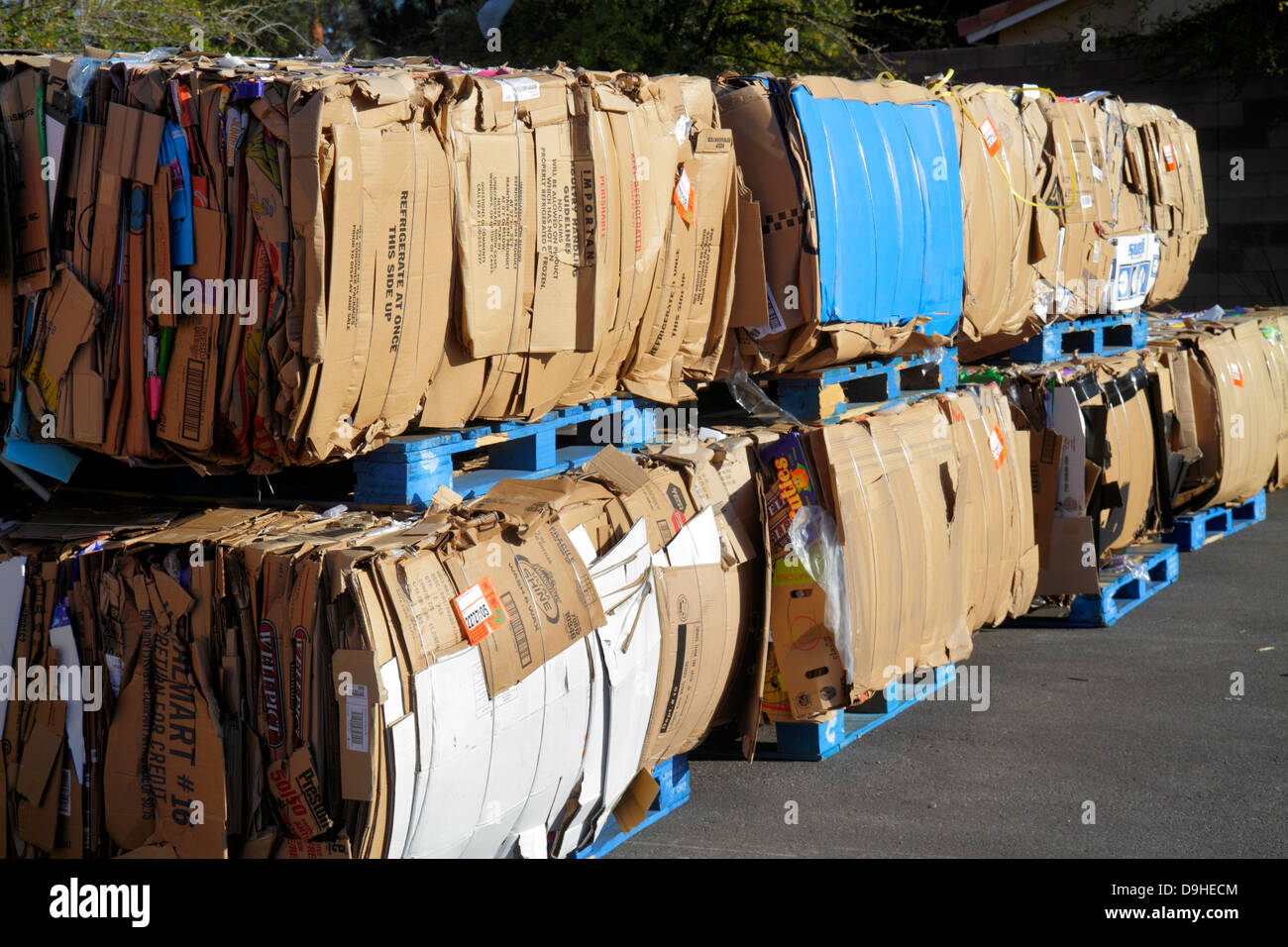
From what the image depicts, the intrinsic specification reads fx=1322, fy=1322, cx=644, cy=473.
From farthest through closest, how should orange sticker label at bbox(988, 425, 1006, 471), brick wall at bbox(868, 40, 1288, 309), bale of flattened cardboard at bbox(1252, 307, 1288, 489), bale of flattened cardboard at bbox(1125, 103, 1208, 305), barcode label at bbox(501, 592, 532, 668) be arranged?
brick wall at bbox(868, 40, 1288, 309) < bale of flattened cardboard at bbox(1252, 307, 1288, 489) < bale of flattened cardboard at bbox(1125, 103, 1208, 305) < orange sticker label at bbox(988, 425, 1006, 471) < barcode label at bbox(501, 592, 532, 668)

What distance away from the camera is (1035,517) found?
5.57m

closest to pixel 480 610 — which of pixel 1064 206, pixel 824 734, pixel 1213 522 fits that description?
pixel 824 734

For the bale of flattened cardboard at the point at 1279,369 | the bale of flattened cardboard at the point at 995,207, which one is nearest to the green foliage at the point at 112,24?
the bale of flattened cardboard at the point at 995,207

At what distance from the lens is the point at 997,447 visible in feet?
16.3

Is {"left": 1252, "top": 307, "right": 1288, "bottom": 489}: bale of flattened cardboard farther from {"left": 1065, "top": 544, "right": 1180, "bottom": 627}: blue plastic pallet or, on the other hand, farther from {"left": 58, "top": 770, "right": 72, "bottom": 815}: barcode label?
{"left": 58, "top": 770, "right": 72, "bottom": 815}: barcode label

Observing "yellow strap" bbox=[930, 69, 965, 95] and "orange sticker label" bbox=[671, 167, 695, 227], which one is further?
"yellow strap" bbox=[930, 69, 965, 95]

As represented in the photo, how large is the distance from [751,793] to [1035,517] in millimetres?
2114

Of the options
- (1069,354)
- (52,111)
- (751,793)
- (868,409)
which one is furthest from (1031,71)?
(52,111)

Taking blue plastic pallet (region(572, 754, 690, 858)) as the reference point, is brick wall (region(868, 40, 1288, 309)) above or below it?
above

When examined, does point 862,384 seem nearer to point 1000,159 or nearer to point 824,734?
point 1000,159

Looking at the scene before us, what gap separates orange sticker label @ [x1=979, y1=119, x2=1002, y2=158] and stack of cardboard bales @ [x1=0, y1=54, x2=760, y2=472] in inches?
89.3

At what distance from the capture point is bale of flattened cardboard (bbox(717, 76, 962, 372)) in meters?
3.99

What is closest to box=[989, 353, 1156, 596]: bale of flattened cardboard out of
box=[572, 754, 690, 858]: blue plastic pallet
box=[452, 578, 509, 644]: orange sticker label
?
box=[572, 754, 690, 858]: blue plastic pallet

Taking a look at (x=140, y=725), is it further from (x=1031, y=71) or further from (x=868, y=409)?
(x=1031, y=71)
